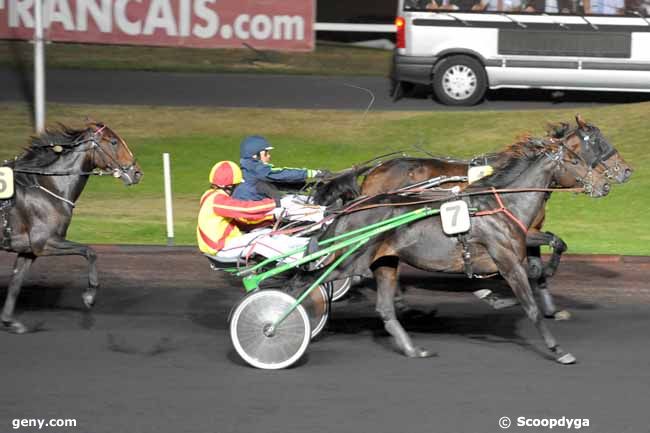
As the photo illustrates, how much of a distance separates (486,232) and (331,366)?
1464 millimetres

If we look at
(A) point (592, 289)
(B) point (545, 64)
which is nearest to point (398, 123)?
(B) point (545, 64)

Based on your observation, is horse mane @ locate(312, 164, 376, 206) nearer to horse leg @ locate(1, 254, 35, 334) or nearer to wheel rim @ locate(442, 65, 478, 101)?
horse leg @ locate(1, 254, 35, 334)

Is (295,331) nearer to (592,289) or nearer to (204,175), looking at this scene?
(592,289)

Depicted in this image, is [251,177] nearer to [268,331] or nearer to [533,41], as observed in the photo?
[268,331]

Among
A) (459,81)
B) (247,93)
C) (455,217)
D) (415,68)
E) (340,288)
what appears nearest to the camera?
(455,217)

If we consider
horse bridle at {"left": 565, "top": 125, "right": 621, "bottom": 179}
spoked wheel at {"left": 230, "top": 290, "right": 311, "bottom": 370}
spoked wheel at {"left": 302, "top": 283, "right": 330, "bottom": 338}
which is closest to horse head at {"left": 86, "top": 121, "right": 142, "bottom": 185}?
spoked wheel at {"left": 302, "top": 283, "right": 330, "bottom": 338}

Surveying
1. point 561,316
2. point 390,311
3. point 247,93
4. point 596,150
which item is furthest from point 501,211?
point 247,93

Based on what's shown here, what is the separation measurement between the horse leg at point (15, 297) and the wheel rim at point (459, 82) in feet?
37.2

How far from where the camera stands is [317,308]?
888 cm

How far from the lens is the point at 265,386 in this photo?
7.80m

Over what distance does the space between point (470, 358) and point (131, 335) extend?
2.69 meters

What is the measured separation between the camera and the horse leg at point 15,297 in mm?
9258

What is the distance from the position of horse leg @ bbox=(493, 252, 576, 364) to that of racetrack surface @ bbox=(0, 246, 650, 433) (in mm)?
114

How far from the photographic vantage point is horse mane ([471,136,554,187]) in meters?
8.59
